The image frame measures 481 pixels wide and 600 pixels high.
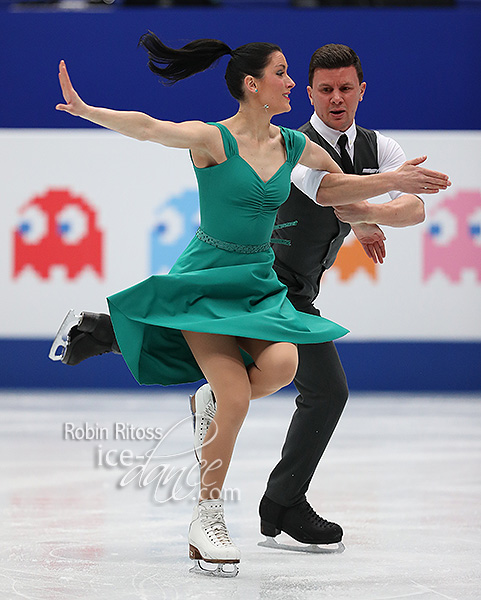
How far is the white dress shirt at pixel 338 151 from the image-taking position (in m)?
2.73

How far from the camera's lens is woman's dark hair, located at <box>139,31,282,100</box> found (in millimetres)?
2551

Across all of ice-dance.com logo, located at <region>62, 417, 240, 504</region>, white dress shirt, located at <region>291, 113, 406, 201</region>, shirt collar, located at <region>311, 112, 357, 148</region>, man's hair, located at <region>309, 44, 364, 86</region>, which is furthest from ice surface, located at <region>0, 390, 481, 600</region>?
man's hair, located at <region>309, 44, 364, 86</region>

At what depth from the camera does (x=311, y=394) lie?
9.44ft

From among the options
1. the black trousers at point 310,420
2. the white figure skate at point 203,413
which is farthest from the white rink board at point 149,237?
the white figure skate at point 203,413

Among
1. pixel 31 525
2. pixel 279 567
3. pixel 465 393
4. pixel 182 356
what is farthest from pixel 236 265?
pixel 465 393

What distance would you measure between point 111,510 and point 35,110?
4.85 meters

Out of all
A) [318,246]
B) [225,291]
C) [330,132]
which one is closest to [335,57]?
[330,132]

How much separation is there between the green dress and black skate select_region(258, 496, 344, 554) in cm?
61

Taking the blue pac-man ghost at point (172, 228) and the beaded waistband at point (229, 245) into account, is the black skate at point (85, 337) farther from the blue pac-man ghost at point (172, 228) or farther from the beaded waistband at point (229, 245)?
the blue pac-man ghost at point (172, 228)

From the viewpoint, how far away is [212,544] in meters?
2.41

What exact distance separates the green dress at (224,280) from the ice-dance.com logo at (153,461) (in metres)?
0.40

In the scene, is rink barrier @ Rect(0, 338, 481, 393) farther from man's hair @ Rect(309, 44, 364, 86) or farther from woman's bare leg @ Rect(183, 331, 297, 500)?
woman's bare leg @ Rect(183, 331, 297, 500)

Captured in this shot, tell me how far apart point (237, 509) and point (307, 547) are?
54 centimetres

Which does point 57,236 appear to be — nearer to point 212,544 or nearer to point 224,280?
point 224,280
